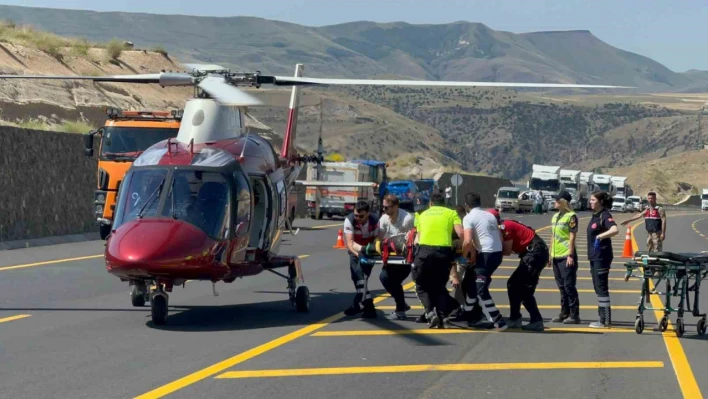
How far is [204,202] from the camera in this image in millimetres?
14531

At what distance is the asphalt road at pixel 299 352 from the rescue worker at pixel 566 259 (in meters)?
0.30

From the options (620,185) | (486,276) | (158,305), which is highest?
(486,276)

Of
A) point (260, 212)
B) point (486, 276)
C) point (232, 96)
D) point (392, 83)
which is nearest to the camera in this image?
point (232, 96)

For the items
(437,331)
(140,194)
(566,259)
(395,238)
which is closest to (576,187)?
(566,259)

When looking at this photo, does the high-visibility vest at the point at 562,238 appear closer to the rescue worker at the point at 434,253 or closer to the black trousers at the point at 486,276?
the black trousers at the point at 486,276

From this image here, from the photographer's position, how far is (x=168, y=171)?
575 inches

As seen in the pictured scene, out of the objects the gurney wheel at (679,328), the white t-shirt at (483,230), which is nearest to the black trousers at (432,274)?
the white t-shirt at (483,230)

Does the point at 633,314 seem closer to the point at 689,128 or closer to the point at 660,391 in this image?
the point at 660,391

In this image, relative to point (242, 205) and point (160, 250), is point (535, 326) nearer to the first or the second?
point (242, 205)

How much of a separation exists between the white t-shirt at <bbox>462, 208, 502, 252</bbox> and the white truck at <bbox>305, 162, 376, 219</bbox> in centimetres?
3433

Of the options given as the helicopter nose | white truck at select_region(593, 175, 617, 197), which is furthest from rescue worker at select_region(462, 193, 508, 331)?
white truck at select_region(593, 175, 617, 197)

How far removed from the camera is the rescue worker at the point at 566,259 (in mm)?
15305

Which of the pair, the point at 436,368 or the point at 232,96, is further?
the point at 232,96

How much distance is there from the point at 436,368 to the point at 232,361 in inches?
78.2
